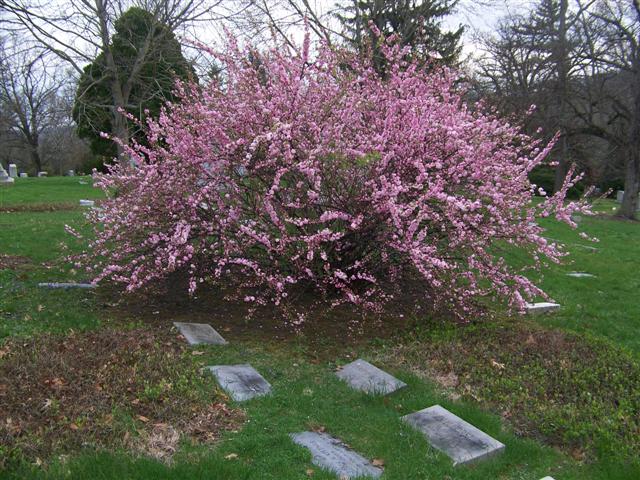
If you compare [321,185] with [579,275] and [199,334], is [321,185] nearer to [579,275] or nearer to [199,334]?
[199,334]

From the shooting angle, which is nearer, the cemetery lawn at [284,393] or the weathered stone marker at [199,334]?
the cemetery lawn at [284,393]

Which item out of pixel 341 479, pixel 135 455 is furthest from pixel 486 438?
pixel 135 455

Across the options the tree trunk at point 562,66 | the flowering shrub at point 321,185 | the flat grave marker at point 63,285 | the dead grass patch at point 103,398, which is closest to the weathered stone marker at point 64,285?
the flat grave marker at point 63,285

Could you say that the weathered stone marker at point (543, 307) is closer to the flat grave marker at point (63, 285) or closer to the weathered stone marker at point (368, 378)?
the weathered stone marker at point (368, 378)

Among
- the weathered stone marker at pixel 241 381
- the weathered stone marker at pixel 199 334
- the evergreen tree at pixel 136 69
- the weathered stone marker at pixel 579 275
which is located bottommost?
the weathered stone marker at pixel 579 275

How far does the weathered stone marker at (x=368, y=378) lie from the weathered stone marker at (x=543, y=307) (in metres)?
2.81

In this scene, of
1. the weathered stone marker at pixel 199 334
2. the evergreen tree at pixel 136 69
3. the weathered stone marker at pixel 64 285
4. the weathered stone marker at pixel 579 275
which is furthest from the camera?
the evergreen tree at pixel 136 69

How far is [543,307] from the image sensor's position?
21.5ft

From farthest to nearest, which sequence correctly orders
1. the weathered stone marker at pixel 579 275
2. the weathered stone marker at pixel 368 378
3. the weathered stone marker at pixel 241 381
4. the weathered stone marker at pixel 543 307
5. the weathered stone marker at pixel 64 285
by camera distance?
1. the weathered stone marker at pixel 579 275
2. the weathered stone marker at pixel 543 307
3. the weathered stone marker at pixel 64 285
4. the weathered stone marker at pixel 368 378
5. the weathered stone marker at pixel 241 381

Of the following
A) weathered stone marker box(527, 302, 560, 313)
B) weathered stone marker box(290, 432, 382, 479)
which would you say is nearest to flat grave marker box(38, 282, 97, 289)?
weathered stone marker box(290, 432, 382, 479)

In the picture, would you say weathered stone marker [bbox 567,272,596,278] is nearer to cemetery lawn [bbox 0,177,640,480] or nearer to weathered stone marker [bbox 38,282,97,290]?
cemetery lawn [bbox 0,177,640,480]

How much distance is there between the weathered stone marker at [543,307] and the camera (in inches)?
256

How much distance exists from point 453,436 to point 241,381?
1.65 m

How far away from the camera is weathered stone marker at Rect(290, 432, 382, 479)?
305 cm
